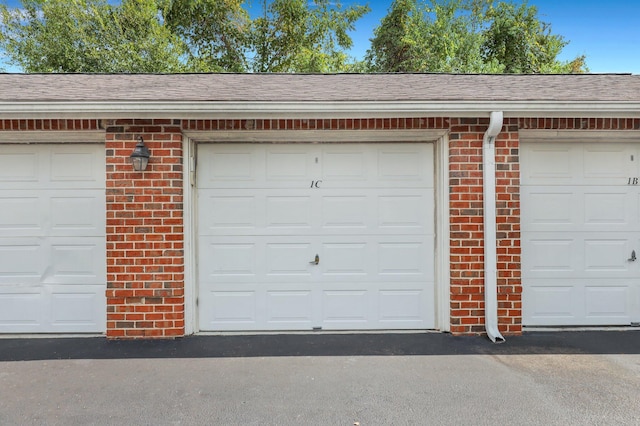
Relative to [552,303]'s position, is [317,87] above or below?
above

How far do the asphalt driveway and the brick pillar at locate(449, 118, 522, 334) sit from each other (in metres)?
0.40

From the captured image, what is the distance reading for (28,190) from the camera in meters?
4.28

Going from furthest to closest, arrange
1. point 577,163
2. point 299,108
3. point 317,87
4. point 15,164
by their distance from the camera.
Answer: point 317,87, point 577,163, point 15,164, point 299,108

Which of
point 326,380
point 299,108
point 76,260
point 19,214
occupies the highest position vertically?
point 299,108

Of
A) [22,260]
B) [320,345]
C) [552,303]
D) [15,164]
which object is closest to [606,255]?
[552,303]

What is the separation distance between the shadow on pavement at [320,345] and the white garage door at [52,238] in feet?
0.88

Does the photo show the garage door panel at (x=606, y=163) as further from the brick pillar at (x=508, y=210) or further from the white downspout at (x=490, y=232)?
the white downspout at (x=490, y=232)

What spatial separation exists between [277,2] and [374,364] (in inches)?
672

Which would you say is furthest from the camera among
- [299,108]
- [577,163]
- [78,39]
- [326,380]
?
[78,39]

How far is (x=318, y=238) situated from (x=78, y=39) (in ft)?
46.2

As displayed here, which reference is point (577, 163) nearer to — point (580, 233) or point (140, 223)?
point (580, 233)

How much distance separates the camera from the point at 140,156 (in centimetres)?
396

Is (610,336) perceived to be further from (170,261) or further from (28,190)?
(28,190)

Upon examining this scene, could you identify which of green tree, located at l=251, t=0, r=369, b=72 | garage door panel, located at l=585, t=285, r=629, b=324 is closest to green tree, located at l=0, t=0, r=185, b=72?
green tree, located at l=251, t=0, r=369, b=72
